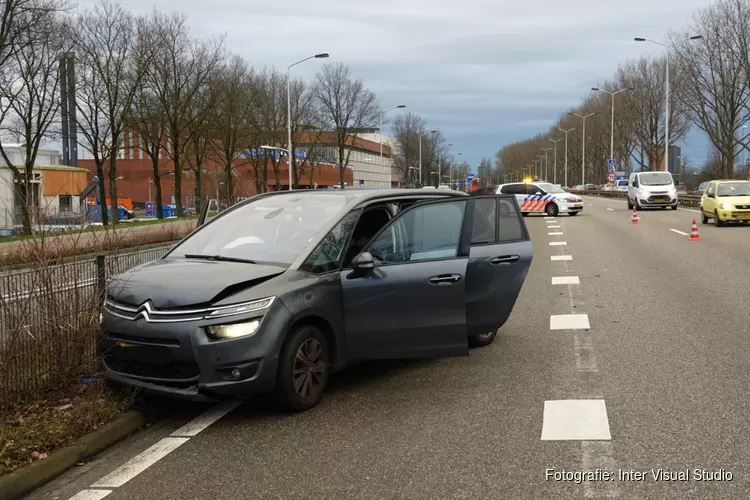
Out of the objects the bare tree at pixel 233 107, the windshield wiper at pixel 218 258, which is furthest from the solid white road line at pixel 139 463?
the bare tree at pixel 233 107

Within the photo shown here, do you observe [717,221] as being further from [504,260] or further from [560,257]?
[504,260]

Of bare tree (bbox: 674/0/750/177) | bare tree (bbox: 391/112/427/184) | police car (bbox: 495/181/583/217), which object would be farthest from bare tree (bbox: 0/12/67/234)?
bare tree (bbox: 391/112/427/184)

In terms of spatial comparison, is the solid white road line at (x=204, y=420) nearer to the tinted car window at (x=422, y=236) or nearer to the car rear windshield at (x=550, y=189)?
the tinted car window at (x=422, y=236)

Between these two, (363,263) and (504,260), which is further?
(504,260)

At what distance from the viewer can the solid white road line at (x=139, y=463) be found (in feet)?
13.6

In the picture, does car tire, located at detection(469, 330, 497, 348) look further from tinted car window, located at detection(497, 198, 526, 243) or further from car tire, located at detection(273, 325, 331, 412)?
car tire, located at detection(273, 325, 331, 412)

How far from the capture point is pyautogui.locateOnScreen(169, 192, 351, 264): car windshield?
5.71 metres

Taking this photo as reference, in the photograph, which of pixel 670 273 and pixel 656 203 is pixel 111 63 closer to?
pixel 656 203

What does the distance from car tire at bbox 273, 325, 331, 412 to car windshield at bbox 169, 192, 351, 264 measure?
625 millimetres

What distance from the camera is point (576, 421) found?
16.1 feet

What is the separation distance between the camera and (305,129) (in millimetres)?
66062

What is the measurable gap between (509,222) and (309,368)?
2811 millimetres

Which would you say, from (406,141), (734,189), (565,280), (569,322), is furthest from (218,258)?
(406,141)

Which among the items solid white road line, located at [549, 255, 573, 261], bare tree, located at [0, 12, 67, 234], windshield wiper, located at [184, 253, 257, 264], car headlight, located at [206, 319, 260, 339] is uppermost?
bare tree, located at [0, 12, 67, 234]
